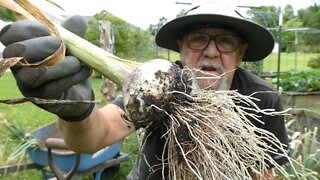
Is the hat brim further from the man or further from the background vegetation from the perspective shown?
the background vegetation

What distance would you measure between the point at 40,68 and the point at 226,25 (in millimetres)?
1024

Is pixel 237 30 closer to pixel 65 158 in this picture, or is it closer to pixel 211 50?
pixel 211 50

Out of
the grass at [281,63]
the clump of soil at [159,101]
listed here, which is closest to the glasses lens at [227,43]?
the clump of soil at [159,101]

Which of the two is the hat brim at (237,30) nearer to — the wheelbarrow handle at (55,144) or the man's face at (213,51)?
the man's face at (213,51)

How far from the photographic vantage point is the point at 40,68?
1220 millimetres

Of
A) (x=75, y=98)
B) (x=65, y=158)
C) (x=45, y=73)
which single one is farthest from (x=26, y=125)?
(x=45, y=73)

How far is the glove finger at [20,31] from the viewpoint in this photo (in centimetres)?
119

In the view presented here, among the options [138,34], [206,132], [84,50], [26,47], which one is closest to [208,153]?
[206,132]

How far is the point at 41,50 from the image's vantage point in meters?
1.19

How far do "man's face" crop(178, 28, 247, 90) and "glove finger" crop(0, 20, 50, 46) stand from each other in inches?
33.2

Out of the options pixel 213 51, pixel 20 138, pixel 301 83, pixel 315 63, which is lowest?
pixel 315 63

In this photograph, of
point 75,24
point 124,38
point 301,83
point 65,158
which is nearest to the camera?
point 75,24

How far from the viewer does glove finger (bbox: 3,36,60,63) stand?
118cm

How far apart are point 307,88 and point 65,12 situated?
268 inches
